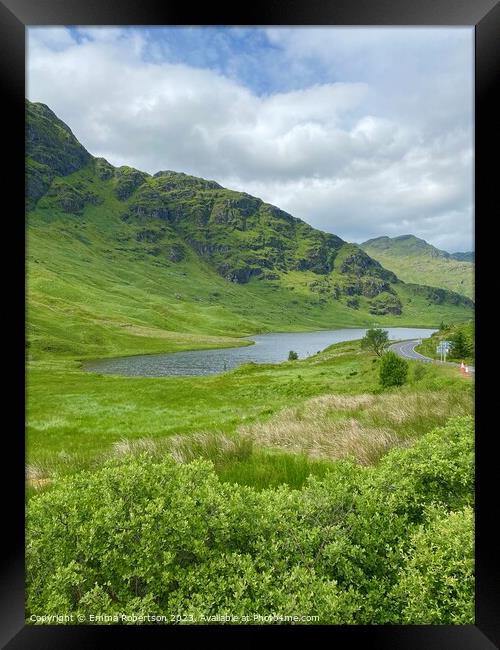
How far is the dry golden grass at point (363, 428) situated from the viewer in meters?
3.78

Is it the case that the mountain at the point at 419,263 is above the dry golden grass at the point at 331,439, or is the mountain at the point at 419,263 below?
above

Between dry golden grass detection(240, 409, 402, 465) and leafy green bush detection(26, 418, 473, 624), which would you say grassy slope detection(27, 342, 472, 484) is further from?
leafy green bush detection(26, 418, 473, 624)

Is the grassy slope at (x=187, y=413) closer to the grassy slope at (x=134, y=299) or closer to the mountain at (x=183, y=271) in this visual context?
the grassy slope at (x=134, y=299)

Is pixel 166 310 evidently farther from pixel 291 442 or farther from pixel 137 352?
pixel 291 442

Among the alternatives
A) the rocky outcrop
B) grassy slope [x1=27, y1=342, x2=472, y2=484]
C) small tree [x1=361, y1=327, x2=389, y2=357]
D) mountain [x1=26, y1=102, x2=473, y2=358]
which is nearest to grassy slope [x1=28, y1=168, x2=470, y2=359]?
mountain [x1=26, y1=102, x2=473, y2=358]

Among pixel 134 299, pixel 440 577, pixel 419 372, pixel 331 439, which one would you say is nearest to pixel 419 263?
pixel 134 299

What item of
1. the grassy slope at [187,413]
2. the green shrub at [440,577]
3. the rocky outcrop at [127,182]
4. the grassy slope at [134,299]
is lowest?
the grassy slope at [187,413]

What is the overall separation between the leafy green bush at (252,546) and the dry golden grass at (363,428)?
1.36 meters

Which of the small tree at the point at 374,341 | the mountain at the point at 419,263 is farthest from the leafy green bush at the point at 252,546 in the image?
the mountain at the point at 419,263

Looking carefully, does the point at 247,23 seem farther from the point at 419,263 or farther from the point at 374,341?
the point at 419,263

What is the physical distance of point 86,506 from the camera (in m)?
2.22

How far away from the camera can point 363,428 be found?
4.27 m
